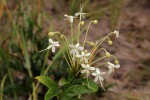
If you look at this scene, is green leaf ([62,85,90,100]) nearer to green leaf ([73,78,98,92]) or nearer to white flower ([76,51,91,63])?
green leaf ([73,78,98,92])

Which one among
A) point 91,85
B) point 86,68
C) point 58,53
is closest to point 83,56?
point 86,68

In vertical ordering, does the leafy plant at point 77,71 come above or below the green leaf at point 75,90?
above

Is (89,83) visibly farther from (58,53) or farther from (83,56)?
(58,53)

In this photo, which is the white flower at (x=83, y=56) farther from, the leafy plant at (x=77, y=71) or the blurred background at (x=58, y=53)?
the blurred background at (x=58, y=53)

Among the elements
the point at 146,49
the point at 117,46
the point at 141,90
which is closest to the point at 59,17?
the point at 117,46

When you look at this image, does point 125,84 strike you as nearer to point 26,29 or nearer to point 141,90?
point 141,90

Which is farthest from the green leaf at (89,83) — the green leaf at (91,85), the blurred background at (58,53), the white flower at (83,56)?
the blurred background at (58,53)

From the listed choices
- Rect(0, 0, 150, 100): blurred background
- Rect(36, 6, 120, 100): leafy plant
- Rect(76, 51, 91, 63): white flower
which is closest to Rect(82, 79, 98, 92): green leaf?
Rect(36, 6, 120, 100): leafy plant

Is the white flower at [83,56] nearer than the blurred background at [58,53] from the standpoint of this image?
Yes

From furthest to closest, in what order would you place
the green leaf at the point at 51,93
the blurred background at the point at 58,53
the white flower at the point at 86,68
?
the blurred background at the point at 58,53 → the green leaf at the point at 51,93 → the white flower at the point at 86,68
